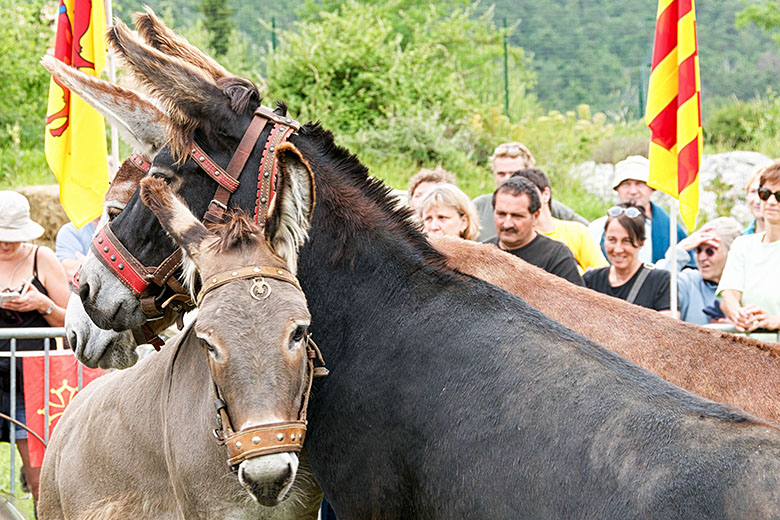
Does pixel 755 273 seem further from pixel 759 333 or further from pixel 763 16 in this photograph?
pixel 763 16

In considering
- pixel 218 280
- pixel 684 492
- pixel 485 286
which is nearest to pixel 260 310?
pixel 218 280

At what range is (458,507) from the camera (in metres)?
2.64

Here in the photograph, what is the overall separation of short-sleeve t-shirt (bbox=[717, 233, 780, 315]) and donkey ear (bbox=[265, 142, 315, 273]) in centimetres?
372

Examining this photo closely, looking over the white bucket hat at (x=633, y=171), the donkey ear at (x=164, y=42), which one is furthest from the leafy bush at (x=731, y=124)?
the donkey ear at (x=164, y=42)

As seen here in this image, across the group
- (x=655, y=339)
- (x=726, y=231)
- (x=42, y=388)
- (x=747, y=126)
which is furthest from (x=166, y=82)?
(x=747, y=126)

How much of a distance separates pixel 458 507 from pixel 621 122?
2321 cm

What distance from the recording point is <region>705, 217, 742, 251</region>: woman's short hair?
752 cm

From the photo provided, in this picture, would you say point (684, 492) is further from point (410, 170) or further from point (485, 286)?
point (410, 170)

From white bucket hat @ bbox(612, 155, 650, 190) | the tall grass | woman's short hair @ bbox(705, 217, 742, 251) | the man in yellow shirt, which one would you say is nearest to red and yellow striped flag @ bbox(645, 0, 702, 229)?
the man in yellow shirt

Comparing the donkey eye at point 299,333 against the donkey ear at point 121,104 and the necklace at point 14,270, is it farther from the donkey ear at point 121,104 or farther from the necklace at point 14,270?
the necklace at point 14,270

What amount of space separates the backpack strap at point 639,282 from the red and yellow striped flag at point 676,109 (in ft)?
1.47

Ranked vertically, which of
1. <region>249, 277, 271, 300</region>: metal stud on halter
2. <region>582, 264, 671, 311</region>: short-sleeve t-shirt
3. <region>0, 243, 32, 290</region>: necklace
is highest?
<region>249, 277, 271, 300</region>: metal stud on halter

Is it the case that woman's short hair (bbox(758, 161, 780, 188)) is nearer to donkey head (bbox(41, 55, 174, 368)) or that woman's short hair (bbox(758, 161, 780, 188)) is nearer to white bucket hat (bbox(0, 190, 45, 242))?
donkey head (bbox(41, 55, 174, 368))

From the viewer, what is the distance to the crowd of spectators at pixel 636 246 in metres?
5.66
